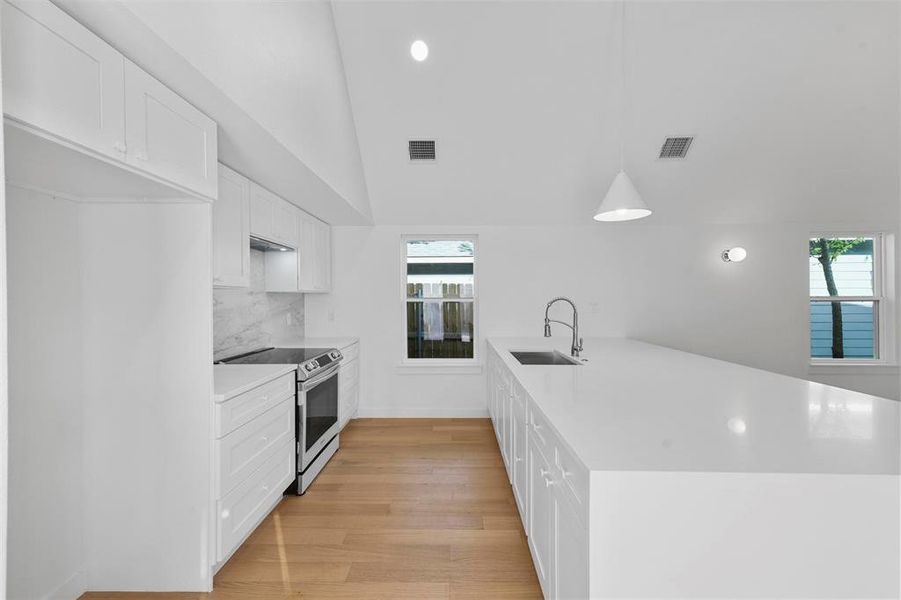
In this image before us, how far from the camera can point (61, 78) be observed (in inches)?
46.3

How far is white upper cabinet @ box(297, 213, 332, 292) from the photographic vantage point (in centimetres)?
357

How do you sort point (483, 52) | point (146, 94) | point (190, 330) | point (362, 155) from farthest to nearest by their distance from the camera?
point (362, 155), point (483, 52), point (190, 330), point (146, 94)

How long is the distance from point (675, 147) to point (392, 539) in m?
3.67

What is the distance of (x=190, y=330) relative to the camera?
1.80 metres

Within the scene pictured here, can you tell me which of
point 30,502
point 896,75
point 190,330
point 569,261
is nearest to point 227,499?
point 30,502

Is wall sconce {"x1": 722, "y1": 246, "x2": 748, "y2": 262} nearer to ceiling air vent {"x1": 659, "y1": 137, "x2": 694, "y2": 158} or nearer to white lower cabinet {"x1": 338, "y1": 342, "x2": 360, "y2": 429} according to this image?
ceiling air vent {"x1": 659, "y1": 137, "x2": 694, "y2": 158}

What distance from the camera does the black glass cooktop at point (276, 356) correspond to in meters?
2.72

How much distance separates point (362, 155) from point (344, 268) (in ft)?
4.09

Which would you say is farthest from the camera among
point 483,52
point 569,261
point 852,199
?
point 569,261

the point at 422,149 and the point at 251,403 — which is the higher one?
the point at 422,149

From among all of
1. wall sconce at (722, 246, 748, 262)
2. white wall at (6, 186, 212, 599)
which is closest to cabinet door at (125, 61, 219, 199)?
white wall at (6, 186, 212, 599)

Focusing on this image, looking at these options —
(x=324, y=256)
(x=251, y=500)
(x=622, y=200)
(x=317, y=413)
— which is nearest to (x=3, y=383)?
(x=251, y=500)

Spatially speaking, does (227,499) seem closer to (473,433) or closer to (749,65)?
(473,433)

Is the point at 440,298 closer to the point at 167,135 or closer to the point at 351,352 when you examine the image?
the point at 351,352
